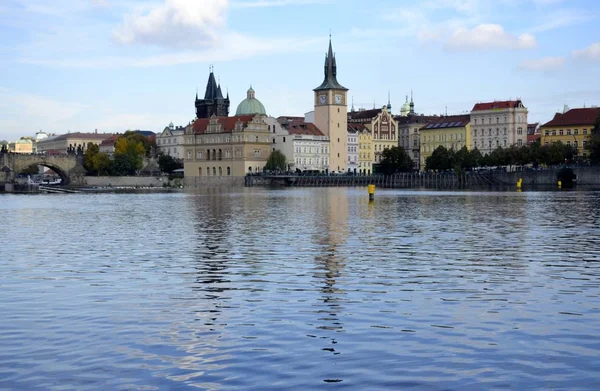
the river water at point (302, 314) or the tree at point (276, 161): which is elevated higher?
the tree at point (276, 161)

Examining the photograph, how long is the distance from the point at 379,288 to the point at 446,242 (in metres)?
11.4

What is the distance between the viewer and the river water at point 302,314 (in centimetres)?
1161

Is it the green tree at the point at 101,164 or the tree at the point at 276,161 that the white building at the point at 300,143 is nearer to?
the tree at the point at 276,161

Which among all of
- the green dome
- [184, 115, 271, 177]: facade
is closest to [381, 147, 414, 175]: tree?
[184, 115, 271, 177]: facade

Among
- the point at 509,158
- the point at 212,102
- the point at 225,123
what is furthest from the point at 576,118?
the point at 212,102

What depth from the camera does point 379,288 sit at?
18.6m

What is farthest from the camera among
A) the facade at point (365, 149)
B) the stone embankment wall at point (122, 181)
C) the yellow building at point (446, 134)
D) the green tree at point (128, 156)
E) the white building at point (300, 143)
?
the facade at point (365, 149)

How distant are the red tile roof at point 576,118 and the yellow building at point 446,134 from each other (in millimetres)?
18552

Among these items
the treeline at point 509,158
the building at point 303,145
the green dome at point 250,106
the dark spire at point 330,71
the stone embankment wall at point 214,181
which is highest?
the dark spire at point 330,71

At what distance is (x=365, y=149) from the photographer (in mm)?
183625

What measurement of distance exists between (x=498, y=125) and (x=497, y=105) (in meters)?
3.79

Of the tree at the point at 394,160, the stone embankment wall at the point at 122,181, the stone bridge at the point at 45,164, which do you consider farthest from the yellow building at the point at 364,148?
the stone bridge at the point at 45,164

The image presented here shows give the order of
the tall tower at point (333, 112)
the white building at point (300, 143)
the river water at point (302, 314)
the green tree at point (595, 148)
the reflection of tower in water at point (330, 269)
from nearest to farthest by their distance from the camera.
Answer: the river water at point (302, 314) < the reflection of tower in water at point (330, 269) < the green tree at point (595, 148) < the white building at point (300, 143) < the tall tower at point (333, 112)

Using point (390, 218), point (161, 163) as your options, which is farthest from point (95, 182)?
point (390, 218)
